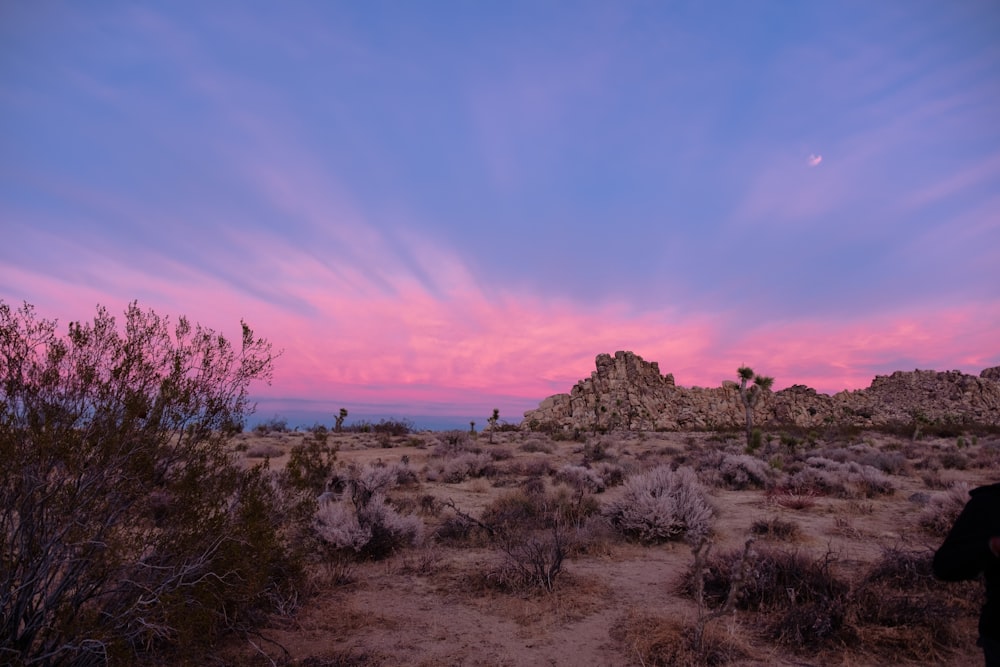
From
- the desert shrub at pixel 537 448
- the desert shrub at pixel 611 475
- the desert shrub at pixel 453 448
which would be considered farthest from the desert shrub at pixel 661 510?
the desert shrub at pixel 537 448

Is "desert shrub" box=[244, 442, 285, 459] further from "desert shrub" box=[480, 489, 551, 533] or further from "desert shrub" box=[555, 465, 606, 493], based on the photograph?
"desert shrub" box=[480, 489, 551, 533]

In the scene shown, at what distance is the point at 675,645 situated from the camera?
508cm

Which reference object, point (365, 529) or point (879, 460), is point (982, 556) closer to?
point (365, 529)

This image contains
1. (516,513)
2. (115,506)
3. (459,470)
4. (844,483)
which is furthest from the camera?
(459,470)

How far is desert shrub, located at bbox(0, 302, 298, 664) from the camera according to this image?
3701 millimetres

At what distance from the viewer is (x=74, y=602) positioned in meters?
3.87

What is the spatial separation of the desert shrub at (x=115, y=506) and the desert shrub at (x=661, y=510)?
6714 millimetres

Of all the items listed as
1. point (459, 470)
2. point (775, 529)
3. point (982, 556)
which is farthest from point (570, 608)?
point (459, 470)

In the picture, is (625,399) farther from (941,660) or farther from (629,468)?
(941,660)

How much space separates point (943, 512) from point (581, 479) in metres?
8.01

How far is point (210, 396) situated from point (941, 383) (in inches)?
4249

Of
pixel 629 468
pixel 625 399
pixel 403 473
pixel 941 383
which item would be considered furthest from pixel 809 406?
pixel 403 473

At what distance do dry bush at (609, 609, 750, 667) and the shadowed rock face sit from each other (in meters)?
69.6

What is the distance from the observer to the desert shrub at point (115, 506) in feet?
12.1
